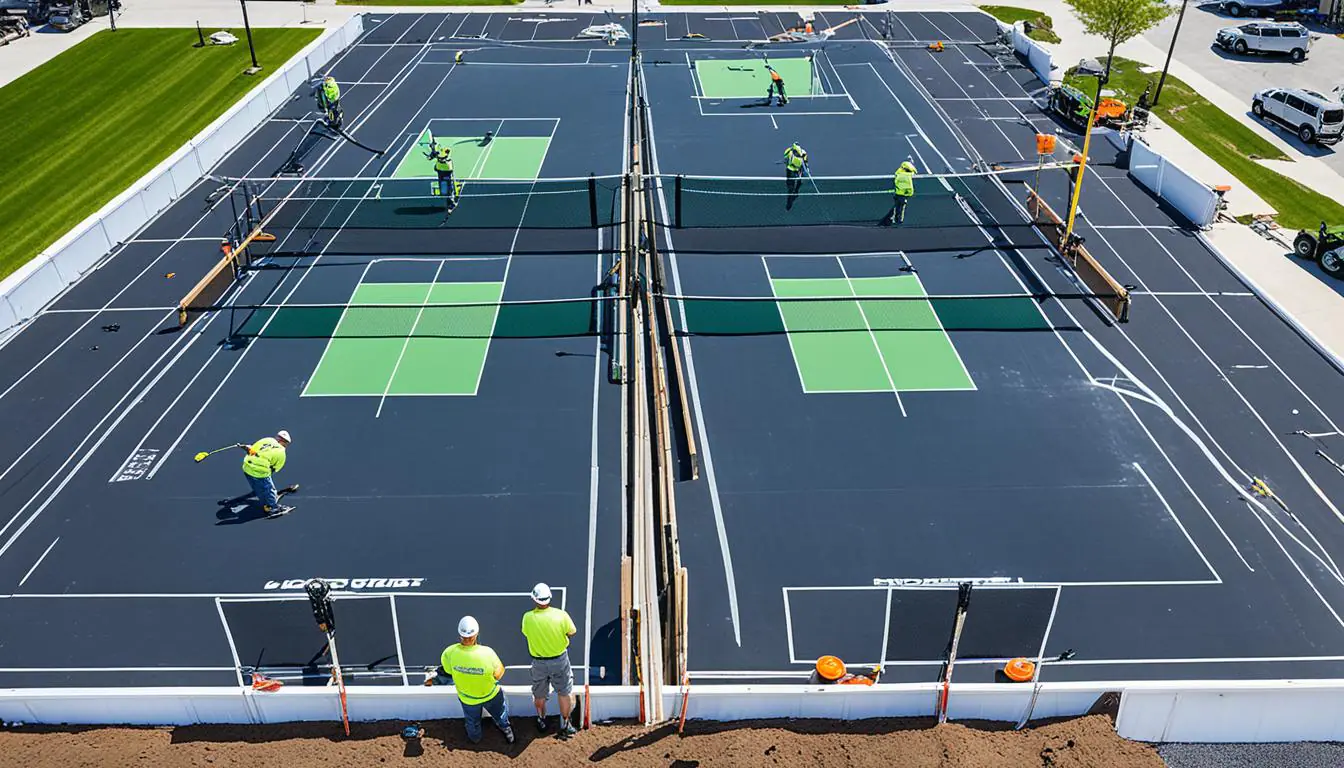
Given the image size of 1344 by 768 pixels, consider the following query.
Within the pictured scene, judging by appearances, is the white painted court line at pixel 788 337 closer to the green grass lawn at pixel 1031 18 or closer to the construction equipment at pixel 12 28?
the green grass lawn at pixel 1031 18

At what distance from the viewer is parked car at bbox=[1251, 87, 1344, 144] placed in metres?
33.2

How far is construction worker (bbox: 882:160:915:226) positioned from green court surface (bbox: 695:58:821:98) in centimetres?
1301

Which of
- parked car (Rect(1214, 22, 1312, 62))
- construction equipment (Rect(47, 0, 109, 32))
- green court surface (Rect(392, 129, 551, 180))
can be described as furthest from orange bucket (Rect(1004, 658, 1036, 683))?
construction equipment (Rect(47, 0, 109, 32))

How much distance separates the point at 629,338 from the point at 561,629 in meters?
11.2

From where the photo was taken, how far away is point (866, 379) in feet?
67.7

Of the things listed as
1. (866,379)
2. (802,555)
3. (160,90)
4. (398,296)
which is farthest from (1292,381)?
(160,90)

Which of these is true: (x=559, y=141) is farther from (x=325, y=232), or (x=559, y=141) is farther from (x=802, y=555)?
(x=802, y=555)

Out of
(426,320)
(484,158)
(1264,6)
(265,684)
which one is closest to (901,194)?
(426,320)

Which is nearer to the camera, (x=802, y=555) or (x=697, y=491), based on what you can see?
(x=802, y=555)

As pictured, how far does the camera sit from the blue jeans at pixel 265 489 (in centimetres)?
1642

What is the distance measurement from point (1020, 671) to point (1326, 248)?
61.1 feet

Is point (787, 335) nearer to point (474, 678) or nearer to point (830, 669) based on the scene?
point (830, 669)

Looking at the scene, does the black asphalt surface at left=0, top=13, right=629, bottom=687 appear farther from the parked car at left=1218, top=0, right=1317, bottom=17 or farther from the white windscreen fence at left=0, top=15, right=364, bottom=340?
the parked car at left=1218, top=0, right=1317, bottom=17

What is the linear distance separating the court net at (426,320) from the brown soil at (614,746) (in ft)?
38.6
